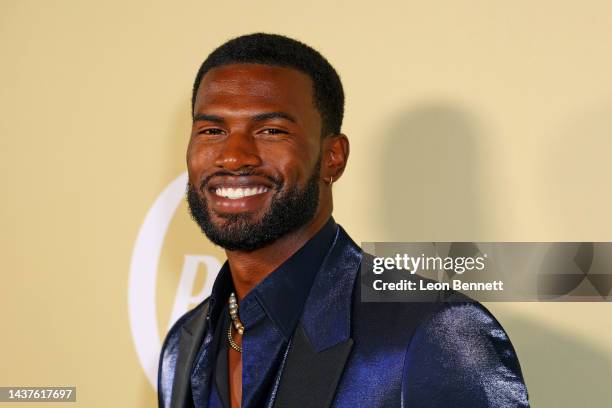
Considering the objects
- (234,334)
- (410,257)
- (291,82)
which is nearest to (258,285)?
(234,334)

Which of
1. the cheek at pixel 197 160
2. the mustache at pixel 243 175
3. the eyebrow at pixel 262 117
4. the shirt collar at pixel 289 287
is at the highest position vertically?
the eyebrow at pixel 262 117

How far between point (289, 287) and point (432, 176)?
0.63m

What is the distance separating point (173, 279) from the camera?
2066 mm

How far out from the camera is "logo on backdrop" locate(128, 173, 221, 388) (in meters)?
2.05

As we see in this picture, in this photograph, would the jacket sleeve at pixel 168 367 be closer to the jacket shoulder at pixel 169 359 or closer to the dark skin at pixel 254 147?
the jacket shoulder at pixel 169 359

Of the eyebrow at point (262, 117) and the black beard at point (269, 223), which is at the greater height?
the eyebrow at point (262, 117)

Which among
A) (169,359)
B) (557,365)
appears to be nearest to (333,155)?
(169,359)

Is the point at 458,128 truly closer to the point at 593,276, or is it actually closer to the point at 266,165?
the point at 593,276

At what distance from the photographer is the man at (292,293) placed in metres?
1.25

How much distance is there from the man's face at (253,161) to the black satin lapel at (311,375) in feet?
0.62

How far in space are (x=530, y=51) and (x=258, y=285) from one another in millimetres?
867

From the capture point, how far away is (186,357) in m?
1.52

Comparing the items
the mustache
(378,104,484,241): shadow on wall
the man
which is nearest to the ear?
the man

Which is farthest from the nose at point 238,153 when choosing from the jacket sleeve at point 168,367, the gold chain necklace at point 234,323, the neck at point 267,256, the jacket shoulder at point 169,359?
the jacket sleeve at point 168,367
